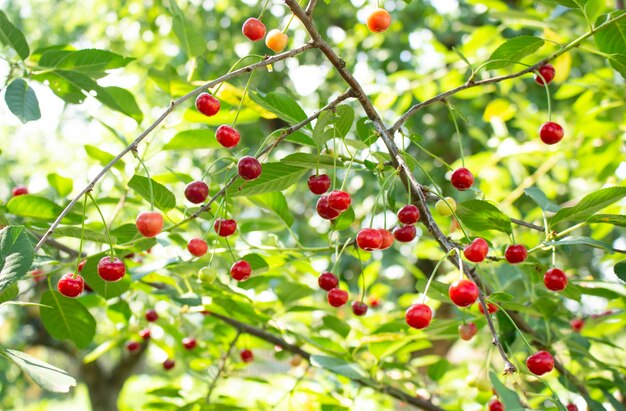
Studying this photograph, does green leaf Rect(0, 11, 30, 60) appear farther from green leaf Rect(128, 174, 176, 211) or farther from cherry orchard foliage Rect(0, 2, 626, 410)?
green leaf Rect(128, 174, 176, 211)

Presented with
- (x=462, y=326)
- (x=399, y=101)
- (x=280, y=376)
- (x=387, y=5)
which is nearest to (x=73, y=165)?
(x=387, y=5)

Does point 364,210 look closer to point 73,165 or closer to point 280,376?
point 280,376

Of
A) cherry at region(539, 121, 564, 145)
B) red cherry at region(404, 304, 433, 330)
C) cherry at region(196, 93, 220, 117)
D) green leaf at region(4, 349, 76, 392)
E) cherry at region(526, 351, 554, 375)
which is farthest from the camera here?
cherry at region(539, 121, 564, 145)

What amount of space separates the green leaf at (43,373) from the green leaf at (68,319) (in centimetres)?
60

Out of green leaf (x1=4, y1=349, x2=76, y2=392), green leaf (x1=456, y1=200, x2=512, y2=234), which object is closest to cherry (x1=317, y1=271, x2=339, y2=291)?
green leaf (x1=456, y1=200, x2=512, y2=234)

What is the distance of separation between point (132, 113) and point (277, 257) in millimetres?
543

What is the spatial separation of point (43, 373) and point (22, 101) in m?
0.78

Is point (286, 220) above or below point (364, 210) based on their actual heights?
above

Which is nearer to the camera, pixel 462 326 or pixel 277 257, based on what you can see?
pixel 462 326

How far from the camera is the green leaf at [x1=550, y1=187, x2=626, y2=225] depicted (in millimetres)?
1154

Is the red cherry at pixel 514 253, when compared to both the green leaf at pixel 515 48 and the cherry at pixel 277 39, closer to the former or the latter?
the green leaf at pixel 515 48

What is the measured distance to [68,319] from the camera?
1.46 metres

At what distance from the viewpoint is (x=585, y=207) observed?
3.91 ft

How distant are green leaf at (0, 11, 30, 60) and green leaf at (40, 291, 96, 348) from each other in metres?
0.56
